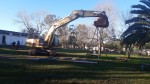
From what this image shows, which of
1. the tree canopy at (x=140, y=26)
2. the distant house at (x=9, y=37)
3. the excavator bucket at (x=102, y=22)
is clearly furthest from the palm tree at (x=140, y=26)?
the distant house at (x=9, y=37)

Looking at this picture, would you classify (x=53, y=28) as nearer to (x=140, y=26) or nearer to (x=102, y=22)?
(x=102, y=22)

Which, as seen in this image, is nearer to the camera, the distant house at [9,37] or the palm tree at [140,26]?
the palm tree at [140,26]

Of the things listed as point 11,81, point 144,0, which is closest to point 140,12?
point 144,0

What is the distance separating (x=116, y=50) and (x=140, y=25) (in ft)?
204

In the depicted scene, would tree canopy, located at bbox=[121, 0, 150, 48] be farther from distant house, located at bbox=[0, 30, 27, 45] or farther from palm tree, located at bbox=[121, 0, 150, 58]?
distant house, located at bbox=[0, 30, 27, 45]

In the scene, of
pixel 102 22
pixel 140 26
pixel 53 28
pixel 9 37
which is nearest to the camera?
pixel 140 26

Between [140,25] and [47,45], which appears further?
[47,45]

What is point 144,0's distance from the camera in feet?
96.9

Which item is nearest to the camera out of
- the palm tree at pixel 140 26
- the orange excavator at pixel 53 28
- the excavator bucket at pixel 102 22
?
the palm tree at pixel 140 26

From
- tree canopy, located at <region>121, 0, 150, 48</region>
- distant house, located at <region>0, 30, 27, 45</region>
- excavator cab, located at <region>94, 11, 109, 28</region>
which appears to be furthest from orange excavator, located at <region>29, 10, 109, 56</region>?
distant house, located at <region>0, 30, 27, 45</region>

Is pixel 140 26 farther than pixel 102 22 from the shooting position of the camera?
No

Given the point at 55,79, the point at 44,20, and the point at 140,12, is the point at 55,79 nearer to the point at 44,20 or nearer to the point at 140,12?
the point at 140,12

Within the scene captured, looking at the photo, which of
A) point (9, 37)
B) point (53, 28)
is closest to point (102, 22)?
point (53, 28)

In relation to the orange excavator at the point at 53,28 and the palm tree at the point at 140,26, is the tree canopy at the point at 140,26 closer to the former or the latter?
the palm tree at the point at 140,26
